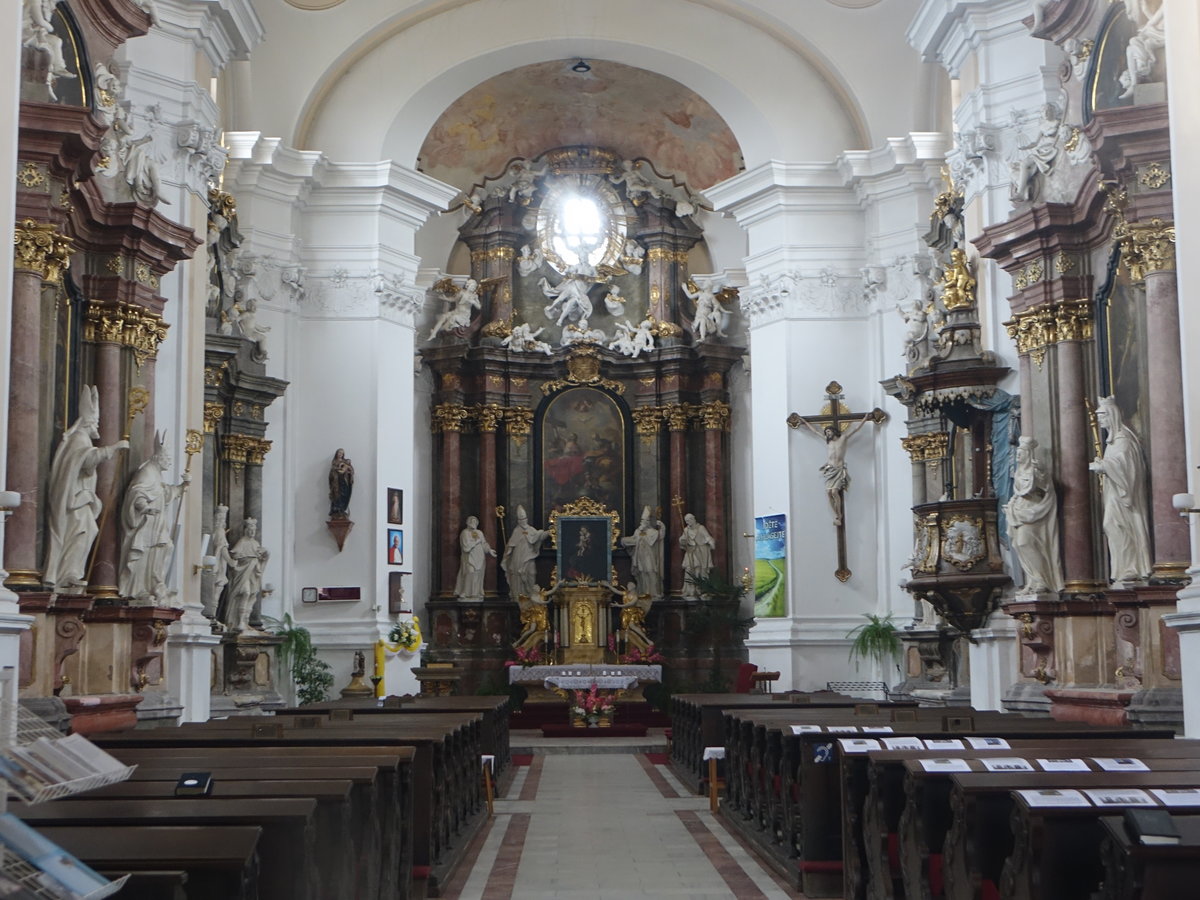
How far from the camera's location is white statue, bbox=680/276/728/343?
26266 mm

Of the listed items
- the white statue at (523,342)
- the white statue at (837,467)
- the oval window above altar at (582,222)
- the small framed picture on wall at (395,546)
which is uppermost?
the oval window above altar at (582,222)

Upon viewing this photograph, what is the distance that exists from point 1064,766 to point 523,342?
21060 mm

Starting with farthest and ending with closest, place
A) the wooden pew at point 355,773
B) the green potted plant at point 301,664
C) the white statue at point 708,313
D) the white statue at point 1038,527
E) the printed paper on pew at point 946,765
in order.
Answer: the white statue at point 708,313
the green potted plant at point 301,664
the white statue at point 1038,527
the wooden pew at point 355,773
the printed paper on pew at point 946,765

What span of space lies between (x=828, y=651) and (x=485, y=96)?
10.9 m

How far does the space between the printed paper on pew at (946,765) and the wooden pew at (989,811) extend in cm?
38

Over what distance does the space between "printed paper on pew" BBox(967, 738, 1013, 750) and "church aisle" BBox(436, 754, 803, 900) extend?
137 cm

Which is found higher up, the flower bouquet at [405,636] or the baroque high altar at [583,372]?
the baroque high altar at [583,372]

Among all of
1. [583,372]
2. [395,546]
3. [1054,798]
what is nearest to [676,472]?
[583,372]

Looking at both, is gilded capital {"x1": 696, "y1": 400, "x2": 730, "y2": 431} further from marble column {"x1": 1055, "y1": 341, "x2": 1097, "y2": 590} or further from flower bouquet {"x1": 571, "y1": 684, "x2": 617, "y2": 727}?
marble column {"x1": 1055, "y1": 341, "x2": 1097, "y2": 590}

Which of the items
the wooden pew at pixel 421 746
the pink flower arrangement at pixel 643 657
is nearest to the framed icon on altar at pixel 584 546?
the pink flower arrangement at pixel 643 657

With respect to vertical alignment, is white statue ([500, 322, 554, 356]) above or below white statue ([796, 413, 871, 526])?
above

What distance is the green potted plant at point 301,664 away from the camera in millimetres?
19859

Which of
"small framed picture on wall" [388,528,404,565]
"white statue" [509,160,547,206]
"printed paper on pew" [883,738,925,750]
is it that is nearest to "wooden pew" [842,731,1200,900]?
"printed paper on pew" [883,738,925,750]

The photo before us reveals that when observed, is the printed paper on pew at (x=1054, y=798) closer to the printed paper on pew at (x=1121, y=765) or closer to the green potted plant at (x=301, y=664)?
the printed paper on pew at (x=1121, y=765)
